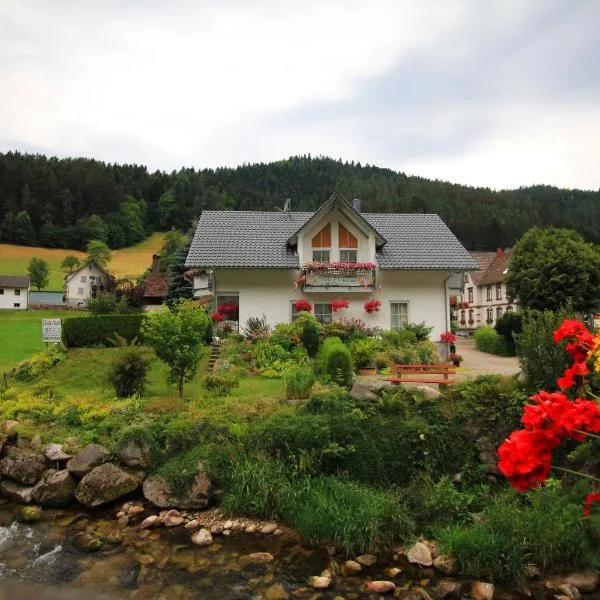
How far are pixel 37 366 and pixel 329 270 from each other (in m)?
12.5

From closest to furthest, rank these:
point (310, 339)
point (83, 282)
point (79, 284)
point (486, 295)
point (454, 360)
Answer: point (310, 339), point (454, 360), point (486, 295), point (79, 284), point (83, 282)

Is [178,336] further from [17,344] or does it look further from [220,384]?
[17,344]

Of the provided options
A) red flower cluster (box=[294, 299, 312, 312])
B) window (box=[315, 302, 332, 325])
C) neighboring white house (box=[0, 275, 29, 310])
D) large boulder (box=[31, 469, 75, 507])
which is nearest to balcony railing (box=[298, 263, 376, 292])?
red flower cluster (box=[294, 299, 312, 312])

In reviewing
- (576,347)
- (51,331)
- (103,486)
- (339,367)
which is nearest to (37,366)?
(51,331)

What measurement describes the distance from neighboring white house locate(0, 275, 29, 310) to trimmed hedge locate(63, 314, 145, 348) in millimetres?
42952

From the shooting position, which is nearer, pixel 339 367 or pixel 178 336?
pixel 178 336

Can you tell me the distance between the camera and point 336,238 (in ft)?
78.5

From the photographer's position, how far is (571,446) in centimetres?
977

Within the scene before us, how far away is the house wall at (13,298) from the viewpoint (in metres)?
57.4

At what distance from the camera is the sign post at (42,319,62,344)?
69.7 ft

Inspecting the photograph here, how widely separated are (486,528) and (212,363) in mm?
12584

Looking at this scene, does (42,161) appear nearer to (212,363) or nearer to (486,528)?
(212,363)

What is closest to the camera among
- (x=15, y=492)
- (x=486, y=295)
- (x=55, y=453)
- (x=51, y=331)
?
(x=15, y=492)

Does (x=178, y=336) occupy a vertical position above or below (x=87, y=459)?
above
